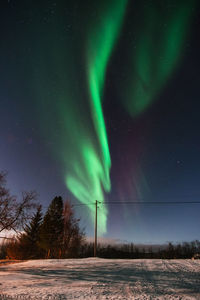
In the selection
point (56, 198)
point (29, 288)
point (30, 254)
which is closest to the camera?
point (29, 288)

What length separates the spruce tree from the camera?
3416 centimetres

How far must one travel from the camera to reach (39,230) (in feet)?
121

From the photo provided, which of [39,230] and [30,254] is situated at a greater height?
[39,230]

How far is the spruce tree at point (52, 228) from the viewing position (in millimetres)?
34156

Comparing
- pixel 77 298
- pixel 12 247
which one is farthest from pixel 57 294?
pixel 12 247

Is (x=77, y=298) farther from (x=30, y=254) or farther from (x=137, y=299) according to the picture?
(x=30, y=254)

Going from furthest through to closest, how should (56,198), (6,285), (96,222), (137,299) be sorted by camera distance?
(56,198), (96,222), (6,285), (137,299)

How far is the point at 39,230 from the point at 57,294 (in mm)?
36232

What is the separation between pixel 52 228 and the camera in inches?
1374

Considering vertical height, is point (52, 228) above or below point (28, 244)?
above

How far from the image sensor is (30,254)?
35875 mm

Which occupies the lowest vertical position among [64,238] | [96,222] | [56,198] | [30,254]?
[30,254]

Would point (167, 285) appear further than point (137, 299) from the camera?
Yes

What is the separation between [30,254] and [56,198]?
1165cm
